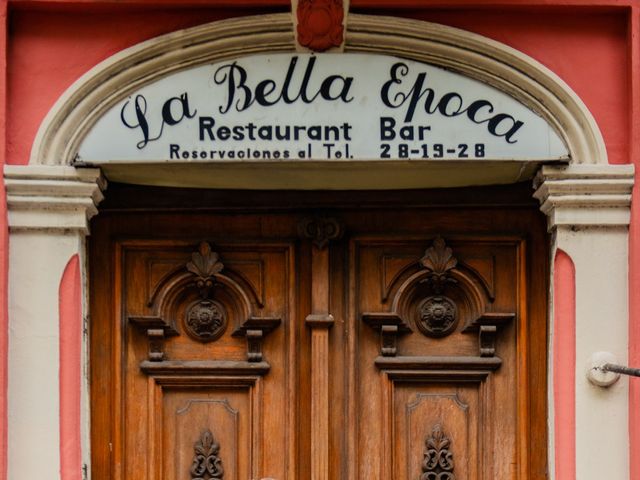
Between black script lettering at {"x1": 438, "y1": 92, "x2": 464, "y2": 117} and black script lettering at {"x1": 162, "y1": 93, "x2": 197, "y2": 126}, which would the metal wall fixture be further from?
black script lettering at {"x1": 162, "y1": 93, "x2": 197, "y2": 126}

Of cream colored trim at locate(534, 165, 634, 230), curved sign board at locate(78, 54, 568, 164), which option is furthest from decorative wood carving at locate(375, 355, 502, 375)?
curved sign board at locate(78, 54, 568, 164)

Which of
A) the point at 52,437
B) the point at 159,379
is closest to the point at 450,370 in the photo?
the point at 159,379

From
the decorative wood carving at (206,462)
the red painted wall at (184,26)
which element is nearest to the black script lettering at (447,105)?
the red painted wall at (184,26)

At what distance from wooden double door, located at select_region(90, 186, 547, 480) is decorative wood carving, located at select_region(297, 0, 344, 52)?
0.60 meters

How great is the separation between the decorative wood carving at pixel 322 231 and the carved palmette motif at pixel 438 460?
79cm

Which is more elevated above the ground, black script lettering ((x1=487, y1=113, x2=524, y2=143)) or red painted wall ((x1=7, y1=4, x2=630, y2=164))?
red painted wall ((x1=7, y1=4, x2=630, y2=164))

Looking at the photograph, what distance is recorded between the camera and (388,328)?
5504 mm

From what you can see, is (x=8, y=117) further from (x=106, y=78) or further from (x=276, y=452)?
(x=276, y=452)

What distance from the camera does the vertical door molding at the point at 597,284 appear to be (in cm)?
518

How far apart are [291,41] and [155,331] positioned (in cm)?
114

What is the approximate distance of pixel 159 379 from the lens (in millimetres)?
5523

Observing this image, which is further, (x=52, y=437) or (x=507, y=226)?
(x=507, y=226)

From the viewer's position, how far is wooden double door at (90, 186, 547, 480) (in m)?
5.48

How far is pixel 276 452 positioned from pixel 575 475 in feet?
3.52
